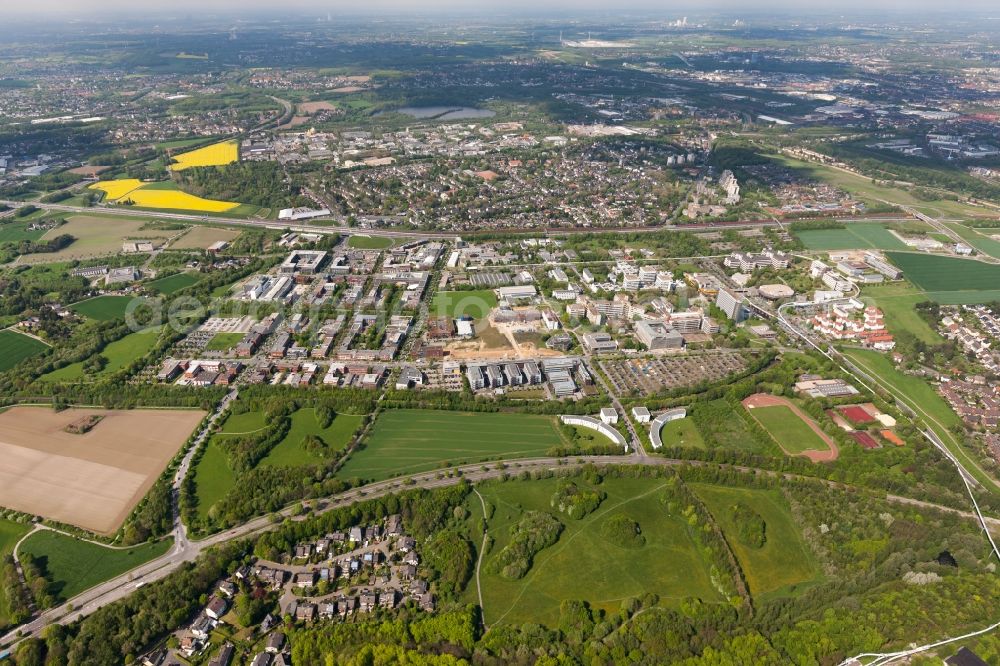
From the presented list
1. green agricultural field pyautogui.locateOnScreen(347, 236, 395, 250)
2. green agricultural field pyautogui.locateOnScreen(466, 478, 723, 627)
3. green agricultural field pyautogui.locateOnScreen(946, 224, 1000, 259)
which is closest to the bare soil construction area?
green agricultural field pyautogui.locateOnScreen(466, 478, 723, 627)

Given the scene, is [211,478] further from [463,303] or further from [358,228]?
[358,228]

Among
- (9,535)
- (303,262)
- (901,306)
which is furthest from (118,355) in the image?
(901,306)

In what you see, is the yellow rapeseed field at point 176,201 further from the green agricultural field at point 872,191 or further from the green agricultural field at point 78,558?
the green agricultural field at point 872,191

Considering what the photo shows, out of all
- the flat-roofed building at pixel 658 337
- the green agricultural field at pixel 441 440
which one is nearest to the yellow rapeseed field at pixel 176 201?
the green agricultural field at pixel 441 440

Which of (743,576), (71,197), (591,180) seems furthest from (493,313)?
(71,197)

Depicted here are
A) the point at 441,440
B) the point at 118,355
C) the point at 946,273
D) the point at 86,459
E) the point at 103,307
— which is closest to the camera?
the point at 86,459

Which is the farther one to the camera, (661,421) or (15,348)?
(15,348)

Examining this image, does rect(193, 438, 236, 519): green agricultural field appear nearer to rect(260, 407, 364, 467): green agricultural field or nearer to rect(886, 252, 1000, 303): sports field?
rect(260, 407, 364, 467): green agricultural field

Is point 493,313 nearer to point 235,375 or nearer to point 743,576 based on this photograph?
point 235,375

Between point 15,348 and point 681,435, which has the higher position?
point 15,348

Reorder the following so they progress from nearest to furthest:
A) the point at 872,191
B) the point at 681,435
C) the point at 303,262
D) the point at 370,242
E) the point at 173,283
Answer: the point at 681,435
the point at 173,283
the point at 303,262
the point at 370,242
the point at 872,191
